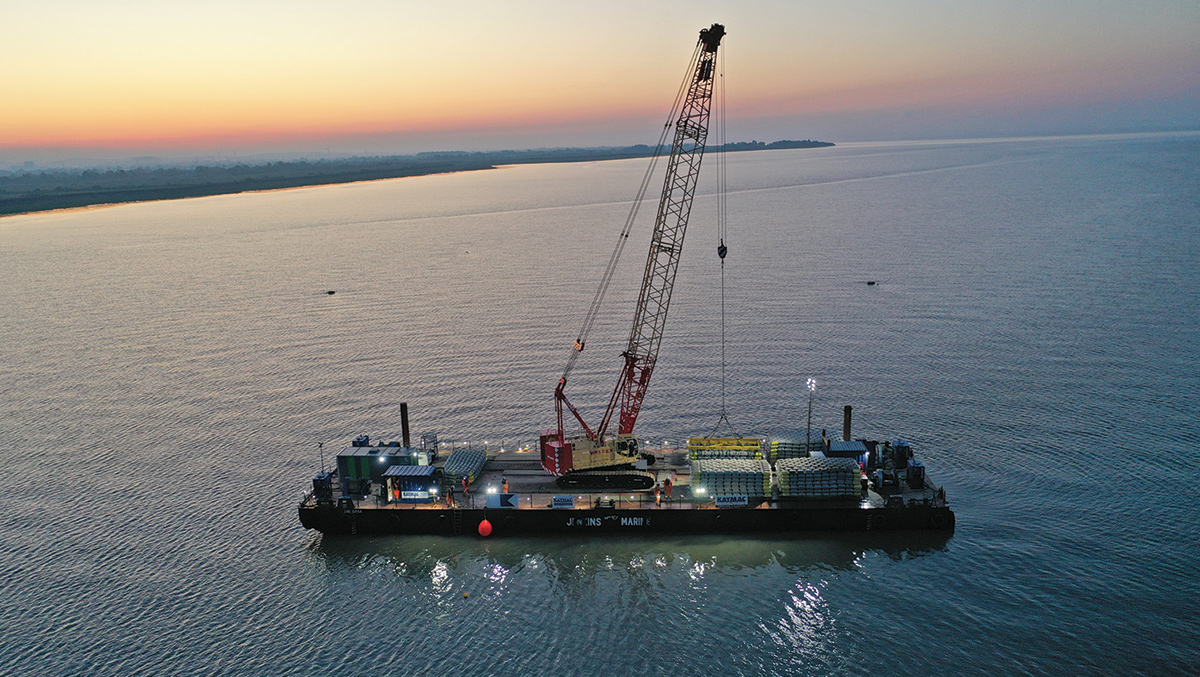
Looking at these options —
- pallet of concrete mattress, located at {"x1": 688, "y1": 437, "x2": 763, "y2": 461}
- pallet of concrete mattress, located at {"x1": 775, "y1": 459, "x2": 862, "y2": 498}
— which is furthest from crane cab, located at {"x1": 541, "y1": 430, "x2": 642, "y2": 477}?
pallet of concrete mattress, located at {"x1": 775, "y1": 459, "x2": 862, "y2": 498}

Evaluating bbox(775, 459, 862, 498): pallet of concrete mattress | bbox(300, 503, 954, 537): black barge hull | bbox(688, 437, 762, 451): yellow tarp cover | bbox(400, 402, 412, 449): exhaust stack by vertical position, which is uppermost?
bbox(400, 402, 412, 449): exhaust stack

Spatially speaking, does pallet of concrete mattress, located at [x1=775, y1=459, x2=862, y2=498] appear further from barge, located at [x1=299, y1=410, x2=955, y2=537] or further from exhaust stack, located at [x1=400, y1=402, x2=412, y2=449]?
exhaust stack, located at [x1=400, y1=402, x2=412, y2=449]

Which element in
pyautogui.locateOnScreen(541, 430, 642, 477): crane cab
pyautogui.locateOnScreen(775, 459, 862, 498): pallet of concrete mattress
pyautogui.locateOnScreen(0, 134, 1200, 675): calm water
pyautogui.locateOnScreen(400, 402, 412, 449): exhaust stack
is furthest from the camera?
pyautogui.locateOnScreen(400, 402, 412, 449): exhaust stack

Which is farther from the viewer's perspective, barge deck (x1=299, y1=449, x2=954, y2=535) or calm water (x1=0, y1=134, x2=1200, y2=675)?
barge deck (x1=299, y1=449, x2=954, y2=535)

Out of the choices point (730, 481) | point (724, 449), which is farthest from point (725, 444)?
point (730, 481)

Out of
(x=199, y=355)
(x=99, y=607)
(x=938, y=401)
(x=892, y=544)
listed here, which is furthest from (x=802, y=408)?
(x=199, y=355)

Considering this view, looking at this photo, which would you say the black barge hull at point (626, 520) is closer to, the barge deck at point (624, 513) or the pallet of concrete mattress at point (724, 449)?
the barge deck at point (624, 513)

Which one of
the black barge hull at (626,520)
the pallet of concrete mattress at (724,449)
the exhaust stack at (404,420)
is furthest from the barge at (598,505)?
the exhaust stack at (404,420)
